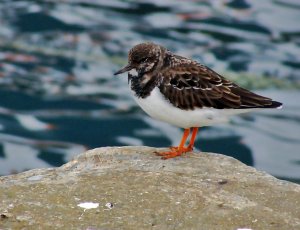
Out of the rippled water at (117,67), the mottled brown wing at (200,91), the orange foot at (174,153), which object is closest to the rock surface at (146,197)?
the orange foot at (174,153)

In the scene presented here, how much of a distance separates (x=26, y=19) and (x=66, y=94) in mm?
3341

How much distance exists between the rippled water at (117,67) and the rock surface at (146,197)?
5247 mm

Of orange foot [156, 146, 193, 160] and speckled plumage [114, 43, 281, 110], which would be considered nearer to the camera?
orange foot [156, 146, 193, 160]

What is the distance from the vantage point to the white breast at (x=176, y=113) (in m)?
9.10

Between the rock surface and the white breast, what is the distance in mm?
505

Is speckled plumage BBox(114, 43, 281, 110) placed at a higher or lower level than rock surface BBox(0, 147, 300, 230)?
higher

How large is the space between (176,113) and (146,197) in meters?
1.69

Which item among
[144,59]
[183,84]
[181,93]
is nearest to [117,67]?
[144,59]

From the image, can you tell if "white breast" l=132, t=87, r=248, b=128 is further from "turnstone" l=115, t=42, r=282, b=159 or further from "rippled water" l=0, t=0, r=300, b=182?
"rippled water" l=0, t=0, r=300, b=182

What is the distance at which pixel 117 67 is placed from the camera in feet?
54.6

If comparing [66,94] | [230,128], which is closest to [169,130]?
[230,128]

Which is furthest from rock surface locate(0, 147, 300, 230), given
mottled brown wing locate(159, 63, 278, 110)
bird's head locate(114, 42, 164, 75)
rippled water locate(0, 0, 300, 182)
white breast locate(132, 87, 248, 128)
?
rippled water locate(0, 0, 300, 182)

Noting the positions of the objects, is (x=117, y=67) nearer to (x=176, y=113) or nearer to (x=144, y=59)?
(x=144, y=59)

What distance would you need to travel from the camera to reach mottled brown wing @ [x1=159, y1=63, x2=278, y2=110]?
9.20 meters
